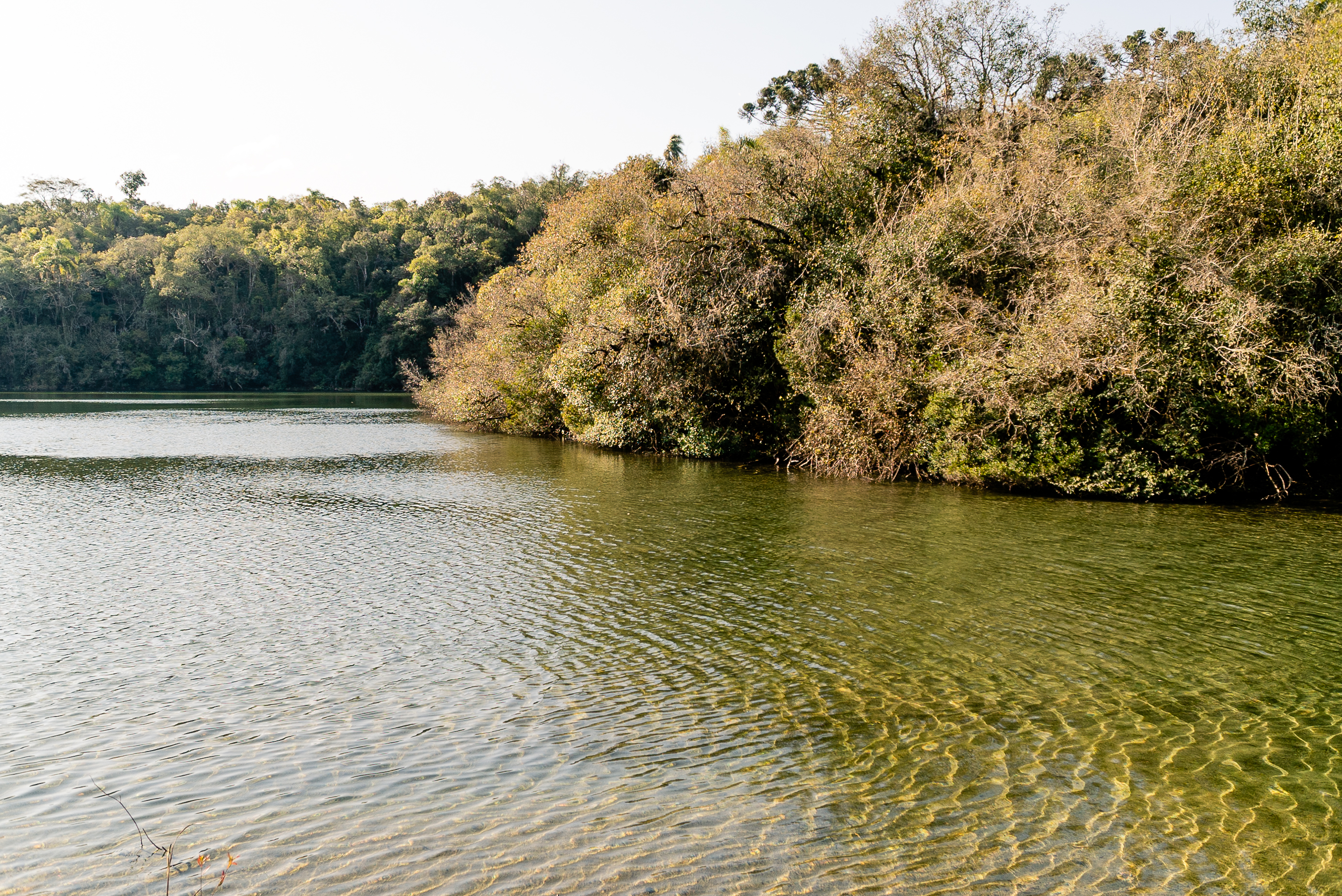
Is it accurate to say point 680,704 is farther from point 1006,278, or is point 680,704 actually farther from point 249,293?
point 249,293

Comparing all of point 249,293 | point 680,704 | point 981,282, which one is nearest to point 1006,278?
point 981,282

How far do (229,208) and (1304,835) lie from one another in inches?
6103

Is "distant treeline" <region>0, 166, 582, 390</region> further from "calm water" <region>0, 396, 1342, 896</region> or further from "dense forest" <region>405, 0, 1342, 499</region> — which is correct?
"calm water" <region>0, 396, 1342, 896</region>

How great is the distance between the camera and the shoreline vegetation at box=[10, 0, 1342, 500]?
21.4 m

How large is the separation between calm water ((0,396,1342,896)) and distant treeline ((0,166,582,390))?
81429 mm

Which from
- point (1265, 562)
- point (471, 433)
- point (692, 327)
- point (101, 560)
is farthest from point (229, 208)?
point (1265, 562)

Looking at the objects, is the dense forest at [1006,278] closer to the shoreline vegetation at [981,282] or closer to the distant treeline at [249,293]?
the shoreline vegetation at [981,282]

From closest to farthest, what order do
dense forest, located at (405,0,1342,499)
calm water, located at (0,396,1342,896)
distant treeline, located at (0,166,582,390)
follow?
calm water, located at (0,396,1342,896)
dense forest, located at (405,0,1342,499)
distant treeline, located at (0,166,582,390)

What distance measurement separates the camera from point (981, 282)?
25.8m

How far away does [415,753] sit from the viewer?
802cm

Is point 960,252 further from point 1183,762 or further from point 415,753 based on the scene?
point 415,753

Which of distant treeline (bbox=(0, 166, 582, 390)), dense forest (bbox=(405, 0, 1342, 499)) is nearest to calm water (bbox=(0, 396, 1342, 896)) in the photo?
dense forest (bbox=(405, 0, 1342, 499))

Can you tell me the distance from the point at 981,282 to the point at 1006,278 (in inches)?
26.2

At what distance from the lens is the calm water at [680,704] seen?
6297 millimetres
